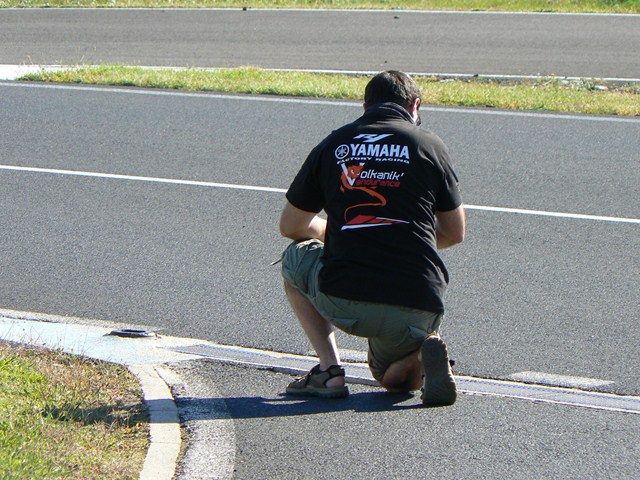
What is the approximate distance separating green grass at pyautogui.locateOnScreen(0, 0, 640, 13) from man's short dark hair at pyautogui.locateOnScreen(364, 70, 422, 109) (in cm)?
1657

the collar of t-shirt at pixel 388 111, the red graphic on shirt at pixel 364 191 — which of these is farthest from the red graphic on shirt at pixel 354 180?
the collar of t-shirt at pixel 388 111

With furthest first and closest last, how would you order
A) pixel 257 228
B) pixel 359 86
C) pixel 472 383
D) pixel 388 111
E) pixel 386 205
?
1. pixel 359 86
2. pixel 257 228
3. pixel 472 383
4. pixel 388 111
5. pixel 386 205

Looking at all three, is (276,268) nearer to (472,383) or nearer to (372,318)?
(472,383)

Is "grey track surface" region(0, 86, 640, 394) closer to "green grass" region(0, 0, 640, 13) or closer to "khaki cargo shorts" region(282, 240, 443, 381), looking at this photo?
"khaki cargo shorts" region(282, 240, 443, 381)

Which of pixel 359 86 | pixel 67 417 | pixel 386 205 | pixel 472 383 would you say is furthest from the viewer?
pixel 359 86

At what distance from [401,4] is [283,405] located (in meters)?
17.5

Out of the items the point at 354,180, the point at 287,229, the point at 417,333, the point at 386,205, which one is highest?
the point at 354,180

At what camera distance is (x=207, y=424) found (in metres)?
4.60

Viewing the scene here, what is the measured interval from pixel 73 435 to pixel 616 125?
8.21 metres

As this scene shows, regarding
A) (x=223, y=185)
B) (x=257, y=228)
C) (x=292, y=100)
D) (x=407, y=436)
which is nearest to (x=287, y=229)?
(x=407, y=436)

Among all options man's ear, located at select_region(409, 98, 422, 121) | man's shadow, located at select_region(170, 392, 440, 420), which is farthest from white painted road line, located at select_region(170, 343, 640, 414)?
man's ear, located at select_region(409, 98, 422, 121)

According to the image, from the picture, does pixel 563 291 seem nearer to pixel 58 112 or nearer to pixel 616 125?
pixel 616 125

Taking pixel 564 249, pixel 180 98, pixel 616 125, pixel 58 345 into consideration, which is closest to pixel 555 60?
pixel 616 125

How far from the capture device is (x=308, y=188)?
4.78 m
